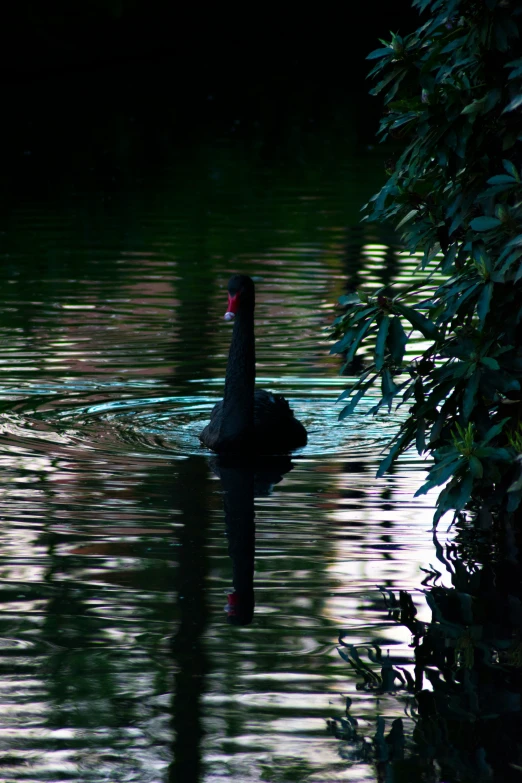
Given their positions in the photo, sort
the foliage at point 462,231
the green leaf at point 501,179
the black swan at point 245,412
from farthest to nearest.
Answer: the black swan at point 245,412
the foliage at point 462,231
the green leaf at point 501,179

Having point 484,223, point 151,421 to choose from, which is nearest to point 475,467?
point 484,223

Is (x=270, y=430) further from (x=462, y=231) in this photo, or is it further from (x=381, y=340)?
(x=381, y=340)

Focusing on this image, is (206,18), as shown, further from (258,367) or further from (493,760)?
(493,760)

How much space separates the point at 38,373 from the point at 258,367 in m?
1.70

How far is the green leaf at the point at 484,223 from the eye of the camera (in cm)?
602

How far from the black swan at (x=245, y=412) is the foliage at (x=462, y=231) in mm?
2308

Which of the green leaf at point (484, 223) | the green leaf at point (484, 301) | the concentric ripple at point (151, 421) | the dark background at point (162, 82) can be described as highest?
the dark background at point (162, 82)

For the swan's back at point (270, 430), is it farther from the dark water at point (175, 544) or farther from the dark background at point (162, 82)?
the dark background at point (162, 82)

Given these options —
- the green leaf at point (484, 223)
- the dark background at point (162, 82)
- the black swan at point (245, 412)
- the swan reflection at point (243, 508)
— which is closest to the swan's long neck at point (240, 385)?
the black swan at point (245, 412)

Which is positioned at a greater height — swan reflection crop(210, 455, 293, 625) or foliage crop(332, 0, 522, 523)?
foliage crop(332, 0, 522, 523)

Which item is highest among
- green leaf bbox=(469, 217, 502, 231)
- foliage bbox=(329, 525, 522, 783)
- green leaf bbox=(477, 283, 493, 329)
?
green leaf bbox=(469, 217, 502, 231)

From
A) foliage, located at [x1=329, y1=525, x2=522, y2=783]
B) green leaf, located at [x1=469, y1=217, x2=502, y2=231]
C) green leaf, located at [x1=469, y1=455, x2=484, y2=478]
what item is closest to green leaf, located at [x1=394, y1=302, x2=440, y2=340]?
green leaf, located at [x1=469, y1=217, x2=502, y2=231]

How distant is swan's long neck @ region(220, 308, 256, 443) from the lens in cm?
902

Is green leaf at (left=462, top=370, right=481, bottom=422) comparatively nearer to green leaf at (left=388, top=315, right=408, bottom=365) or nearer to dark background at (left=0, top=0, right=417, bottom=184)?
green leaf at (left=388, top=315, right=408, bottom=365)
